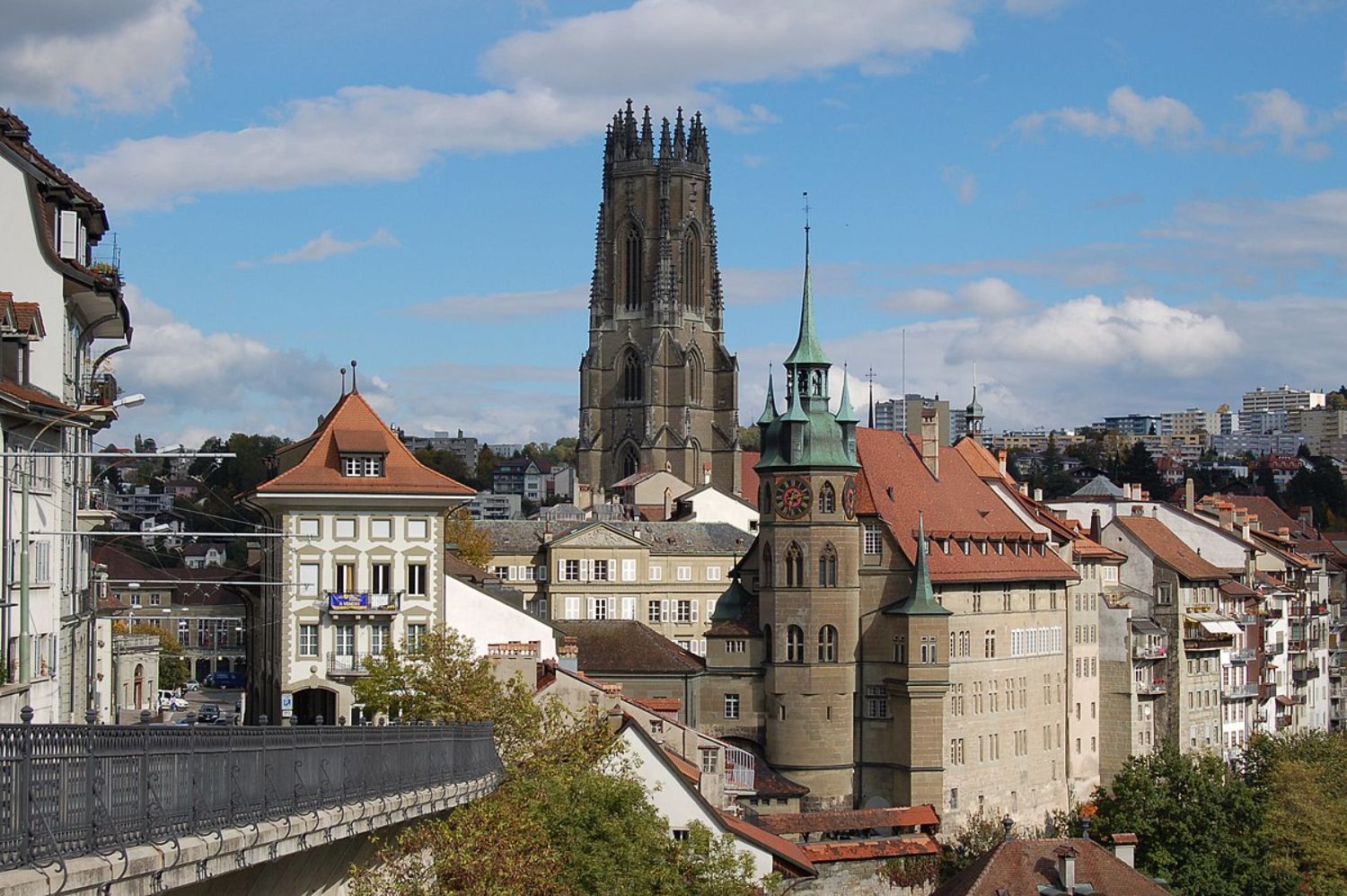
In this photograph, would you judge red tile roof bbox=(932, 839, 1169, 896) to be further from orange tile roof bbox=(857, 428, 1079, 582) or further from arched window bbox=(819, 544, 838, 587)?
orange tile roof bbox=(857, 428, 1079, 582)

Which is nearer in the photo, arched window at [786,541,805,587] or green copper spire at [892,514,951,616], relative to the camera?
green copper spire at [892,514,951,616]

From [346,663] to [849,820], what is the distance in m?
23.2

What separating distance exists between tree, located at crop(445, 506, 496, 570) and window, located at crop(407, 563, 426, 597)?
4280 centimetres

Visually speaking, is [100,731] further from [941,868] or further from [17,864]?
[941,868]

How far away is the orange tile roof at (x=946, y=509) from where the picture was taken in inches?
4067

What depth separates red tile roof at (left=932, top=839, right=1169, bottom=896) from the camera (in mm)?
65938

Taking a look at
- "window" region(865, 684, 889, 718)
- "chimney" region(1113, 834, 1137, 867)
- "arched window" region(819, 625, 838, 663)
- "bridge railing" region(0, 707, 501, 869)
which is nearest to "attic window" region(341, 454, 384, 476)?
"chimney" region(1113, 834, 1137, 867)

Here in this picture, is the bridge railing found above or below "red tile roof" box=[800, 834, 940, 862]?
above

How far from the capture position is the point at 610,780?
54625mm

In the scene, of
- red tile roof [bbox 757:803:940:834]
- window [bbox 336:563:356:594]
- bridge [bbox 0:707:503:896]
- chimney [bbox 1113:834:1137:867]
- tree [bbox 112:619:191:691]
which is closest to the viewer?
bridge [bbox 0:707:503:896]

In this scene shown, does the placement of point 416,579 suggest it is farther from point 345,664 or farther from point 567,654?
point 567,654

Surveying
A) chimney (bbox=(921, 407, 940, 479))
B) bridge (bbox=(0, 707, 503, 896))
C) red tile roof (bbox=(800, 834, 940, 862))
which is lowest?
red tile roof (bbox=(800, 834, 940, 862))

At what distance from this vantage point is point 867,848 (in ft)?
281

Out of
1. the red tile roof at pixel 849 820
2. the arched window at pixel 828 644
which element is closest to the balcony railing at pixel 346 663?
the red tile roof at pixel 849 820
